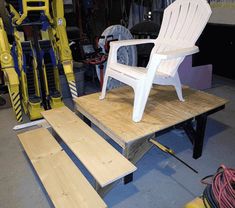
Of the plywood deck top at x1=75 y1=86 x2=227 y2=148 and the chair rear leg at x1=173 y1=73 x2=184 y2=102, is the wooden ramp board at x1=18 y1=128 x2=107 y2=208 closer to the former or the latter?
the plywood deck top at x1=75 y1=86 x2=227 y2=148

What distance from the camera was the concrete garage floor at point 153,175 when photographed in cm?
165

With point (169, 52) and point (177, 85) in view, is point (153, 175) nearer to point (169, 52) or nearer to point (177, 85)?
point (177, 85)

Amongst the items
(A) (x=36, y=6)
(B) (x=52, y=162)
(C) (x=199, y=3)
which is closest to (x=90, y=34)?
(A) (x=36, y=6)

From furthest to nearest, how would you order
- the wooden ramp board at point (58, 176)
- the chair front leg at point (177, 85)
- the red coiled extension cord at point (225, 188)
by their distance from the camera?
the chair front leg at point (177, 85), the wooden ramp board at point (58, 176), the red coiled extension cord at point (225, 188)

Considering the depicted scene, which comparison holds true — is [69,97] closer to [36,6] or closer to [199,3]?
[36,6]

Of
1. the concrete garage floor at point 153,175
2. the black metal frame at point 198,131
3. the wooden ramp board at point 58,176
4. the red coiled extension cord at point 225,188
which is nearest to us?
the red coiled extension cord at point 225,188

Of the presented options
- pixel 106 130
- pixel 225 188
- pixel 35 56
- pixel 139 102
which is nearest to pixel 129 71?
pixel 139 102

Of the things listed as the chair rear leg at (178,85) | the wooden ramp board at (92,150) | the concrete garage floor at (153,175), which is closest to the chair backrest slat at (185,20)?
the chair rear leg at (178,85)

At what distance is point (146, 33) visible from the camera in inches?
133

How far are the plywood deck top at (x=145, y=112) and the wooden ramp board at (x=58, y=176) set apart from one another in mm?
361

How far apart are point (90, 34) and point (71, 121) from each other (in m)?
2.66

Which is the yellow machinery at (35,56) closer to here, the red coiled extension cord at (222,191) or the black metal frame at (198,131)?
the black metal frame at (198,131)

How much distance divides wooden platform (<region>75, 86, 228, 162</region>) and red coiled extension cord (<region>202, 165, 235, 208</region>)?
1.91 ft

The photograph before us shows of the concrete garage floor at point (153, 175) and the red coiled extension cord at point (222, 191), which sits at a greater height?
the red coiled extension cord at point (222, 191)
